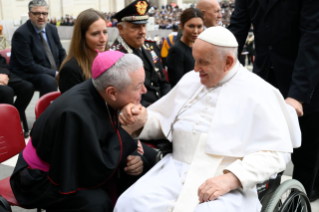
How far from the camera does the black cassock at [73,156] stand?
1.88m

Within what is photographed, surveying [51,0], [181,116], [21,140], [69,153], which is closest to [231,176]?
[181,116]

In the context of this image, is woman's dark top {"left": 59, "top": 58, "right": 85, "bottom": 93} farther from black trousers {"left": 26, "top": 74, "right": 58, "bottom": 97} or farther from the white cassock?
black trousers {"left": 26, "top": 74, "right": 58, "bottom": 97}

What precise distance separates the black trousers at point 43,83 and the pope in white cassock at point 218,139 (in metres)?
2.93

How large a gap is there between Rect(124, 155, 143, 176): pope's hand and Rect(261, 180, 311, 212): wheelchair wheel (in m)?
0.81

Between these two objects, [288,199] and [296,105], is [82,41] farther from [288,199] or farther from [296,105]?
[288,199]

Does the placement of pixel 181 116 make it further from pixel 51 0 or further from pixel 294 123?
pixel 51 0

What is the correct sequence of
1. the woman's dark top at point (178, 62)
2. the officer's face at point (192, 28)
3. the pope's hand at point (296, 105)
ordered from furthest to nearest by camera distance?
the officer's face at point (192, 28), the woman's dark top at point (178, 62), the pope's hand at point (296, 105)

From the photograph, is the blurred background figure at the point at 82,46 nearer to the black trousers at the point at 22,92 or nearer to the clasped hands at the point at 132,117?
the clasped hands at the point at 132,117

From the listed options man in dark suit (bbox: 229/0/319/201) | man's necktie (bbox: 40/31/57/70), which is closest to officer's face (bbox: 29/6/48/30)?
man's necktie (bbox: 40/31/57/70)

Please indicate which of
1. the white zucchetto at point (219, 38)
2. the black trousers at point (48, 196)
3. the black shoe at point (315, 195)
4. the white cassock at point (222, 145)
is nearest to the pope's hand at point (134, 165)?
the white cassock at point (222, 145)

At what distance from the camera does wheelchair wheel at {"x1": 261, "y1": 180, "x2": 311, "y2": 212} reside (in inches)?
72.9

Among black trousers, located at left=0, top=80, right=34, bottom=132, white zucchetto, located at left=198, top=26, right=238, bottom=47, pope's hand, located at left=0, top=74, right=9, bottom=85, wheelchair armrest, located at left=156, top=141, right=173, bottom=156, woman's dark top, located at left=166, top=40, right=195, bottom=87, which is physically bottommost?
black trousers, located at left=0, top=80, right=34, bottom=132

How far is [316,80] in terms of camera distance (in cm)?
225

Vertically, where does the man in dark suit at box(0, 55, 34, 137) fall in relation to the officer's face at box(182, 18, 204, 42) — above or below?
below
